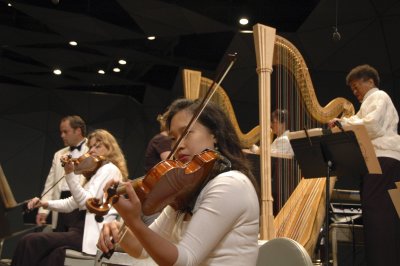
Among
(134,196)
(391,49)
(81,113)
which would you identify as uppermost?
(391,49)

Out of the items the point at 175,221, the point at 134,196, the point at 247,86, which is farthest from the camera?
the point at 247,86

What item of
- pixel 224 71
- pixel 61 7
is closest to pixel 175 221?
pixel 224 71

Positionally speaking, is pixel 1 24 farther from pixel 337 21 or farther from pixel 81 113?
pixel 337 21

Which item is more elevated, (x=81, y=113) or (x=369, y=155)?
(x=81, y=113)

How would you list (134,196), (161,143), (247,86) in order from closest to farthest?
(134,196) < (161,143) < (247,86)

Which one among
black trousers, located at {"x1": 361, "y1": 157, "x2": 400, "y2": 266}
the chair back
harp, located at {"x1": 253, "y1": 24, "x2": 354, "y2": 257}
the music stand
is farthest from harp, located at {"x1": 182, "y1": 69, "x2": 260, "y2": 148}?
the chair back

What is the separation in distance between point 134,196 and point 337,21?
579cm

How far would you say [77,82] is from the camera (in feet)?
25.2

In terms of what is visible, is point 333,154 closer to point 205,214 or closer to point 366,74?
→ point 366,74

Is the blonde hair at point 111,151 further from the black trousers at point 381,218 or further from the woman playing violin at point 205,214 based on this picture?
the woman playing violin at point 205,214

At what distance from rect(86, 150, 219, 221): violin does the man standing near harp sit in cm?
247

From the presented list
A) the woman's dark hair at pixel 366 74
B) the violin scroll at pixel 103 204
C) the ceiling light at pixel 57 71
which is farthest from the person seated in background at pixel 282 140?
the ceiling light at pixel 57 71

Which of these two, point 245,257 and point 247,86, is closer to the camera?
point 245,257

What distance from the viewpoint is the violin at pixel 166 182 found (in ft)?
5.45
